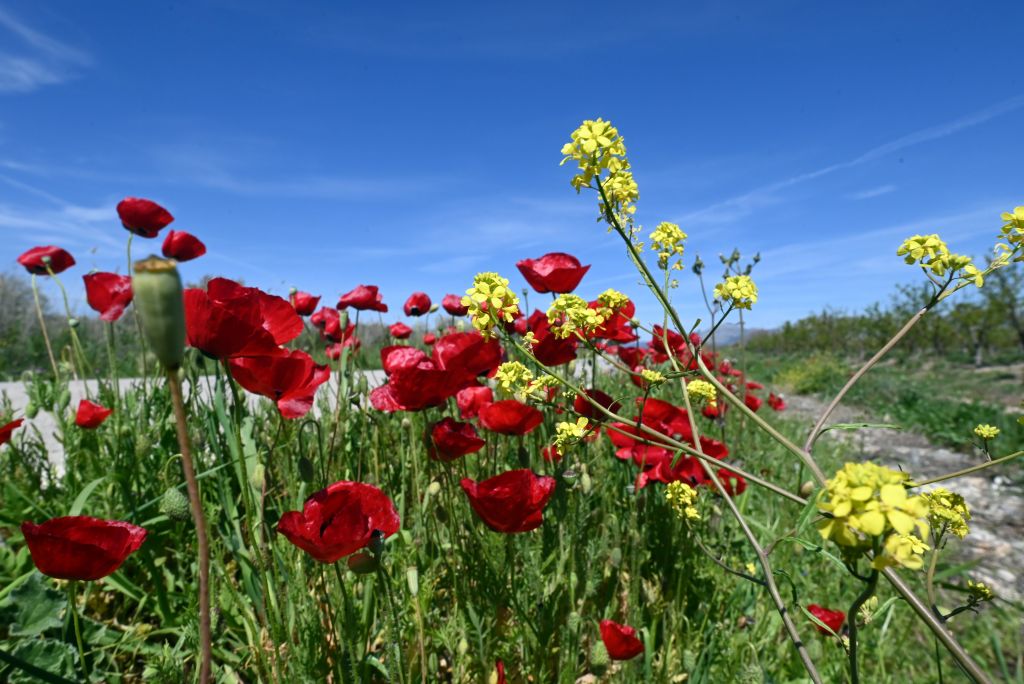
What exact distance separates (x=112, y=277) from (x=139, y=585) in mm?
1039

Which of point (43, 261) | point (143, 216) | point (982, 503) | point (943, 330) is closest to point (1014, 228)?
point (143, 216)

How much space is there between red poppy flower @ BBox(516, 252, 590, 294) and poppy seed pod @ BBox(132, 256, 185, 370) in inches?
46.3

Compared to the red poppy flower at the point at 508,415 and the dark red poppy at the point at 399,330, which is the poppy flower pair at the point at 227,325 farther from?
the dark red poppy at the point at 399,330

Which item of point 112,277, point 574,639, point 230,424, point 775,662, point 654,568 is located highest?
point 112,277

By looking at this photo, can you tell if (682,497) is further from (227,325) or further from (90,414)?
(90,414)

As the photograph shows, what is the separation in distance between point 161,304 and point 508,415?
1.06m

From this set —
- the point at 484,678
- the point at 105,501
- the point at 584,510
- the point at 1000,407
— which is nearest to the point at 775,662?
the point at 584,510

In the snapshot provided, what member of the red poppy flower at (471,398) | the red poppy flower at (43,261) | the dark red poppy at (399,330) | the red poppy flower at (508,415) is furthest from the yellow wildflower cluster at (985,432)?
the red poppy flower at (43,261)

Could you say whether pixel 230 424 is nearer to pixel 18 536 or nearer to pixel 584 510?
pixel 18 536

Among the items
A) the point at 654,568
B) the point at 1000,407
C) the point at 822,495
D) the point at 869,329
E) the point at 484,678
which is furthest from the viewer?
the point at 869,329

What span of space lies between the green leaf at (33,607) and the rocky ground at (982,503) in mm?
3216

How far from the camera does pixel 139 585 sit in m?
1.79

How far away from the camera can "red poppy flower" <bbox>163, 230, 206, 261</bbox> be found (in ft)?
7.10

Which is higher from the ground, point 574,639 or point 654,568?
point 574,639
